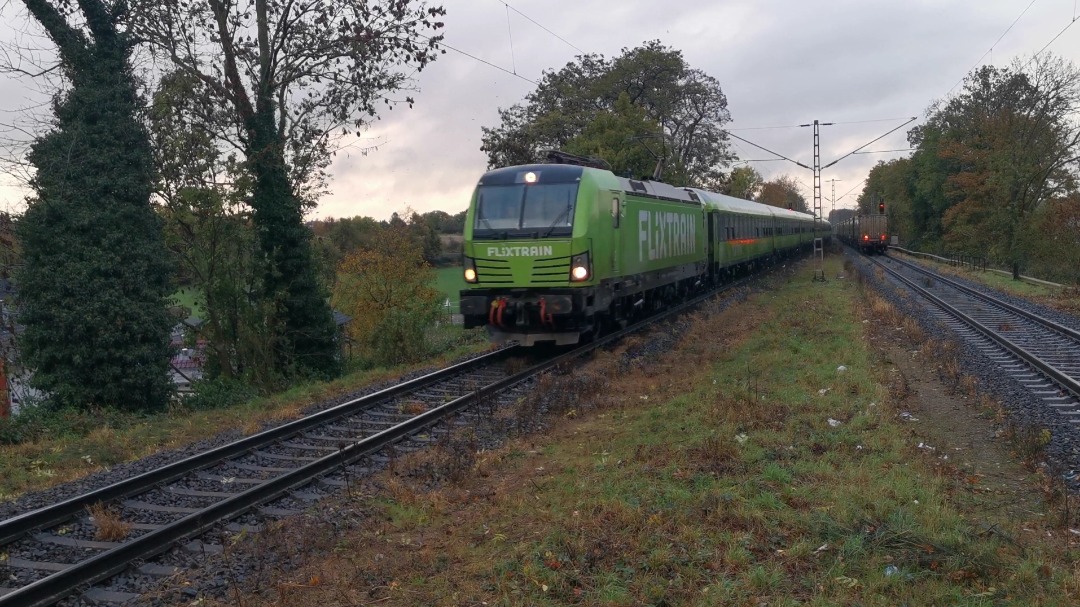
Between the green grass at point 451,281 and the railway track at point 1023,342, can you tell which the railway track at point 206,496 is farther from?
the green grass at point 451,281

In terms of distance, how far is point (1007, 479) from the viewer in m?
7.07

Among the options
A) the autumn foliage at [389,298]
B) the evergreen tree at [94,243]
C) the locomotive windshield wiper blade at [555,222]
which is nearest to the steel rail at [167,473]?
the locomotive windshield wiper blade at [555,222]

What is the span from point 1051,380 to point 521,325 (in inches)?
313

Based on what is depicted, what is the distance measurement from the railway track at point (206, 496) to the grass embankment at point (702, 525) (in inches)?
29.0

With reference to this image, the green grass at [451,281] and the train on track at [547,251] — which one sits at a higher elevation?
the train on track at [547,251]

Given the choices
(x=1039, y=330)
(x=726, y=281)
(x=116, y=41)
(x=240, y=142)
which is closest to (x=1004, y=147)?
(x=726, y=281)

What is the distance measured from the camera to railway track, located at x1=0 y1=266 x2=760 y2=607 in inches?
218

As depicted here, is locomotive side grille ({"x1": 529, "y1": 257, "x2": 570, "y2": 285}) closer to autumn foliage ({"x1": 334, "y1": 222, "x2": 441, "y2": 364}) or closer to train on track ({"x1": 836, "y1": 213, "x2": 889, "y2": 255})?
autumn foliage ({"x1": 334, "y1": 222, "x2": 441, "y2": 364})

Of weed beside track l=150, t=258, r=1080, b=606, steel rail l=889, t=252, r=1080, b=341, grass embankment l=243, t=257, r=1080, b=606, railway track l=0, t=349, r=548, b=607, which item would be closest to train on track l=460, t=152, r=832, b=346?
railway track l=0, t=349, r=548, b=607

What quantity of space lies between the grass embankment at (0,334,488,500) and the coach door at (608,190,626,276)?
4.33m

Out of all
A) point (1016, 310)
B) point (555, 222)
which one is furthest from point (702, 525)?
point (1016, 310)

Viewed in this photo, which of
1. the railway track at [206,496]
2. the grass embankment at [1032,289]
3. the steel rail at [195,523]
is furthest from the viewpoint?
the grass embankment at [1032,289]

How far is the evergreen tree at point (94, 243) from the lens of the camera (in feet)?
47.1

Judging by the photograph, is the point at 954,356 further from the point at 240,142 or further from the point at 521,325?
the point at 240,142
